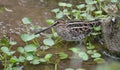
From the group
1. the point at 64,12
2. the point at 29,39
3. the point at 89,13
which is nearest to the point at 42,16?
the point at 64,12

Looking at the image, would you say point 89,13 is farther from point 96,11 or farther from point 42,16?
point 42,16

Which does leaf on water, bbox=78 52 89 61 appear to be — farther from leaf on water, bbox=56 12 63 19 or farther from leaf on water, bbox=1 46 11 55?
leaf on water, bbox=56 12 63 19

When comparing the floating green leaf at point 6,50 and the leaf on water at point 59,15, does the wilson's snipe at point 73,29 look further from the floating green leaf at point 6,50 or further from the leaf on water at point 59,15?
the floating green leaf at point 6,50

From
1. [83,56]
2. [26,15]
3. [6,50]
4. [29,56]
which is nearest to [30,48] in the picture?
[29,56]

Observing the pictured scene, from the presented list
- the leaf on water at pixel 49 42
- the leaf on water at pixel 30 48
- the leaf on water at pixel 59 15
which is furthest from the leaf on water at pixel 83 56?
the leaf on water at pixel 59 15

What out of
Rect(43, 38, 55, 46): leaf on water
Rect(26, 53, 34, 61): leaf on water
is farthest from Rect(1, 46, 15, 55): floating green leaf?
Rect(43, 38, 55, 46): leaf on water

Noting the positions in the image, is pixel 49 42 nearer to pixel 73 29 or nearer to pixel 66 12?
pixel 73 29
